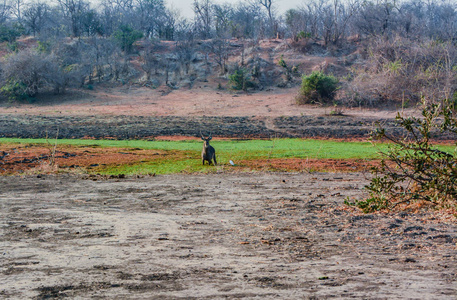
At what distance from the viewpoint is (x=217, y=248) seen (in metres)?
5.57

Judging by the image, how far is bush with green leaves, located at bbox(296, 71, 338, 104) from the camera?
30.7 m

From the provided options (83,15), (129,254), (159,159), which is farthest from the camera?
(83,15)

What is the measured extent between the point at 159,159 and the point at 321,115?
13482mm

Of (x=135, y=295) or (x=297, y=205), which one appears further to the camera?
(x=297, y=205)

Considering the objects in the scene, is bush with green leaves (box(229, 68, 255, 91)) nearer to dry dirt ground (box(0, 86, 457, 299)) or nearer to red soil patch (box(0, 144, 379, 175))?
red soil patch (box(0, 144, 379, 175))

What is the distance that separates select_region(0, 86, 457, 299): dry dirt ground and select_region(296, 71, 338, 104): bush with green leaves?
18465 millimetres

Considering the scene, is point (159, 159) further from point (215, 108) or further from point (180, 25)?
point (180, 25)

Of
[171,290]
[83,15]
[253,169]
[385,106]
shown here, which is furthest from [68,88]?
[171,290]

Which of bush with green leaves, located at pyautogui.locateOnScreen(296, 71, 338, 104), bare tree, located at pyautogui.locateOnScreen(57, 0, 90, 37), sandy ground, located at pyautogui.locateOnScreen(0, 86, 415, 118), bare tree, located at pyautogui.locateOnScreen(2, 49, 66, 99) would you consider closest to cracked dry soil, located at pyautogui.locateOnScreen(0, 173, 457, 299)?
sandy ground, located at pyautogui.locateOnScreen(0, 86, 415, 118)

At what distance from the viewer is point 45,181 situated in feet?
37.4

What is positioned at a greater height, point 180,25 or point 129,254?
point 180,25

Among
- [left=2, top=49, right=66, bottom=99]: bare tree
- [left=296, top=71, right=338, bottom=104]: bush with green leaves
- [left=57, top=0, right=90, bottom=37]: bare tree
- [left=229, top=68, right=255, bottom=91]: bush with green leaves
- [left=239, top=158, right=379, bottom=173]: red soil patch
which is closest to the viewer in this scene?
[left=239, top=158, right=379, bottom=173]: red soil patch

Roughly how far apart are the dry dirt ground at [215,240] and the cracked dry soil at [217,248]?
15mm

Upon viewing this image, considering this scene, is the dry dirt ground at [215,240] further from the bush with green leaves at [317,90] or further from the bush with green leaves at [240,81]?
the bush with green leaves at [240,81]
